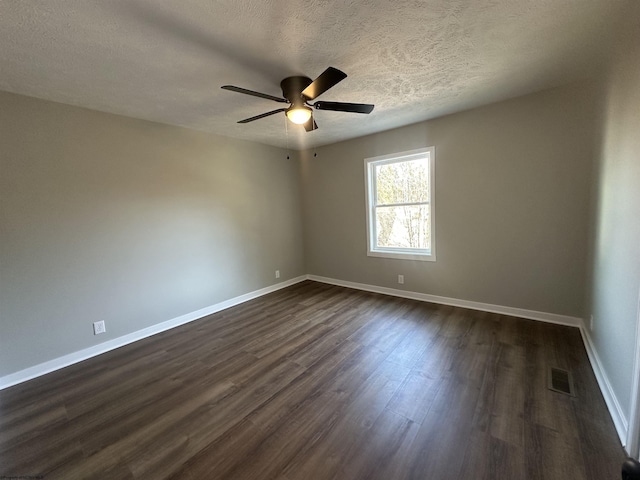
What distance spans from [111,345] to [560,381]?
4.25m

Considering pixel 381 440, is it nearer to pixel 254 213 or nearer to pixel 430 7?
pixel 430 7

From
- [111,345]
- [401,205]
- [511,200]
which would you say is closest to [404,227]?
[401,205]

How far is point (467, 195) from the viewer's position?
3.33 m

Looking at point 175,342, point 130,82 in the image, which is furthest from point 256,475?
point 130,82

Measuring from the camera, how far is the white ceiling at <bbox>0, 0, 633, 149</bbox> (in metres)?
1.49

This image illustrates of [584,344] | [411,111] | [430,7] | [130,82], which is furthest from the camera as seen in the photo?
[411,111]

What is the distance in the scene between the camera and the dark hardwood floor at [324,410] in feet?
4.75

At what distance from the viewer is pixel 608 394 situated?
1758mm

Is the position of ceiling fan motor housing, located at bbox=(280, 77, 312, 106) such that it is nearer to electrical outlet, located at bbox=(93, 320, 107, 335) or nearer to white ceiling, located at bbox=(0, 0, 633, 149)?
white ceiling, located at bbox=(0, 0, 633, 149)

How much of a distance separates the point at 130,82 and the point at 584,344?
4.73 meters

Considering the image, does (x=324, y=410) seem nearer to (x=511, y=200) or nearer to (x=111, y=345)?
(x=111, y=345)

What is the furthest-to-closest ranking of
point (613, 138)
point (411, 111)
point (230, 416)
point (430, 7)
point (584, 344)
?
point (411, 111) → point (584, 344) → point (613, 138) → point (230, 416) → point (430, 7)

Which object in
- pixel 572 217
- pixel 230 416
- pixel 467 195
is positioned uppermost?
pixel 467 195

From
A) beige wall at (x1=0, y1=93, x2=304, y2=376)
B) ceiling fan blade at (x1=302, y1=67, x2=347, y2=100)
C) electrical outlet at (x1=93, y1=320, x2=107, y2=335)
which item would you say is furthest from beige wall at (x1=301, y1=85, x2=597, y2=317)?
electrical outlet at (x1=93, y1=320, x2=107, y2=335)
